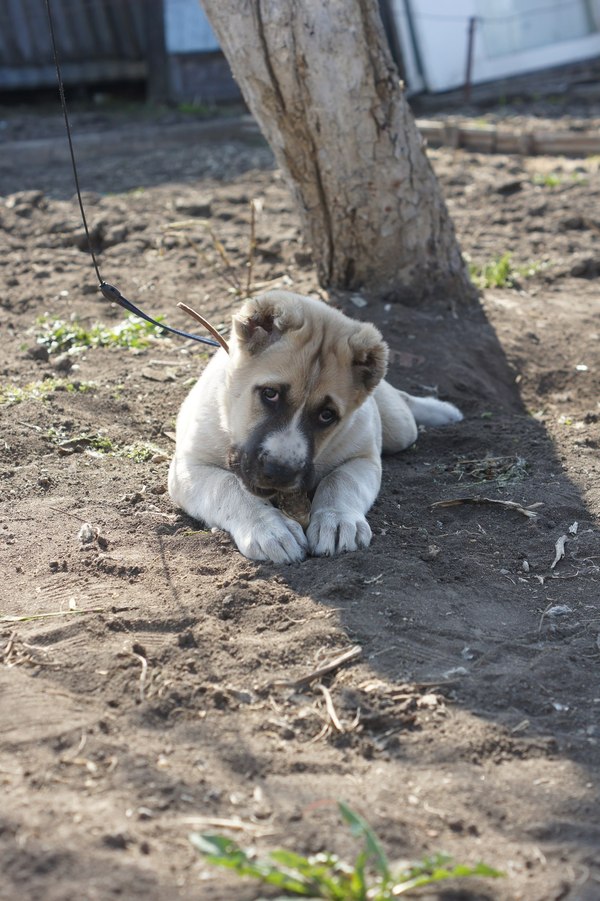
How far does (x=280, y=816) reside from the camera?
3008 mm

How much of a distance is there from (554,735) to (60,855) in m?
1.73

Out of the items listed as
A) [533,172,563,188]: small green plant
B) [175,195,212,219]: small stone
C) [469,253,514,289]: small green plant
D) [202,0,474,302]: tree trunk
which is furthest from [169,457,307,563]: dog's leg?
[533,172,563,188]: small green plant

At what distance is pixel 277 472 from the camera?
4848 mm

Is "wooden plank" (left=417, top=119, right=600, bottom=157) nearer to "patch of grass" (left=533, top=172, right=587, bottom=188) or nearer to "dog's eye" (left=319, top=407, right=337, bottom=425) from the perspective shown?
"patch of grass" (left=533, top=172, right=587, bottom=188)

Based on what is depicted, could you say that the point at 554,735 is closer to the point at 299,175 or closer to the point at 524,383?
the point at 524,383

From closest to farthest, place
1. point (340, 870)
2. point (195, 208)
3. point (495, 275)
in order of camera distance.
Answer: point (340, 870)
point (495, 275)
point (195, 208)

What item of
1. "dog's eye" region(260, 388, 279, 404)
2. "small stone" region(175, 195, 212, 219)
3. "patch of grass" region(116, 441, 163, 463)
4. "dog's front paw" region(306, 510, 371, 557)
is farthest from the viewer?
"small stone" region(175, 195, 212, 219)

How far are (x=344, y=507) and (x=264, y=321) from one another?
1088 mm

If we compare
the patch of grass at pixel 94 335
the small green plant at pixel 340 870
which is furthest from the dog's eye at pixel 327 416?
the patch of grass at pixel 94 335

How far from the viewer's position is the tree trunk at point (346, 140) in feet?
23.8

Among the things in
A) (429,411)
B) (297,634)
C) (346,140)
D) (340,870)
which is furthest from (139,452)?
(340,870)

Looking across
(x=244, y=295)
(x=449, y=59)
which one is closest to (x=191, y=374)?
(x=244, y=295)

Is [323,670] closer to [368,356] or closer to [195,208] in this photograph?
[368,356]

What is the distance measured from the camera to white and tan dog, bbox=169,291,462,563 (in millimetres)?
4938
